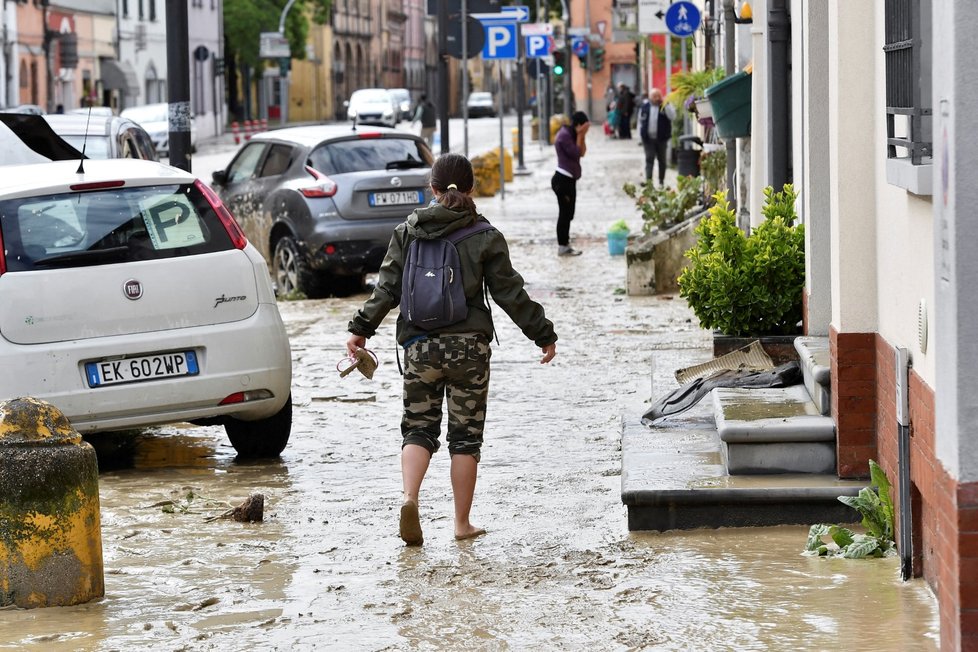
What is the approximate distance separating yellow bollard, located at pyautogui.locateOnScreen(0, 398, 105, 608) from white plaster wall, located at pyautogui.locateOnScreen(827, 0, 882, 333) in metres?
2.93

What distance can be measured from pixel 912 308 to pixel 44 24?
57.3 m

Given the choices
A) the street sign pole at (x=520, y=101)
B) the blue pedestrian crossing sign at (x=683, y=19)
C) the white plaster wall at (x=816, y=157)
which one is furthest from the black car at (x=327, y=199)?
the street sign pole at (x=520, y=101)

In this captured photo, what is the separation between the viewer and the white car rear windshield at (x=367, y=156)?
54.8 feet

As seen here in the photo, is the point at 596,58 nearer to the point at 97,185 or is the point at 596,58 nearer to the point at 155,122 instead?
the point at 155,122

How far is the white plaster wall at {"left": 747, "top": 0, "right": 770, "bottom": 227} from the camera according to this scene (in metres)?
11.7

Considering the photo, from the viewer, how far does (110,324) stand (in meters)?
8.30

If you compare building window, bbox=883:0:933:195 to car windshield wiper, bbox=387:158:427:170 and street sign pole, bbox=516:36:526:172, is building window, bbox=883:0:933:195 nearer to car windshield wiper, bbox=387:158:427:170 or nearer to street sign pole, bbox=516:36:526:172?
car windshield wiper, bbox=387:158:427:170

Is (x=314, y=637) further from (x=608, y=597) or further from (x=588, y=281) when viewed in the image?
(x=588, y=281)

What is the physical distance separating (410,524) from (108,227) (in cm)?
246

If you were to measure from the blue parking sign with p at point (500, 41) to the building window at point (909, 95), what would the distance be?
77.7ft

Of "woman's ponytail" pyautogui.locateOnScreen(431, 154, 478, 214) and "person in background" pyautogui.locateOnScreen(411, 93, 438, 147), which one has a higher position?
"person in background" pyautogui.locateOnScreen(411, 93, 438, 147)

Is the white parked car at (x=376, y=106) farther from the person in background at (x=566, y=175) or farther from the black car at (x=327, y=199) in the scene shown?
the black car at (x=327, y=199)

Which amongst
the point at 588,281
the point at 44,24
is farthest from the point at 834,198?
the point at 44,24

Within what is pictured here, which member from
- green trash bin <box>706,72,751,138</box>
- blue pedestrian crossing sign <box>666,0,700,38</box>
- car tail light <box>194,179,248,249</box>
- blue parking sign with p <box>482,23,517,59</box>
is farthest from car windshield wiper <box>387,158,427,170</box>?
blue parking sign with p <box>482,23,517,59</box>
